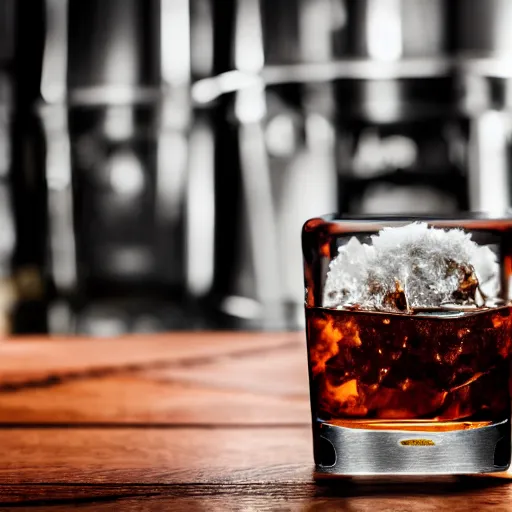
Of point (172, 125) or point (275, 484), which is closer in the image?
point (275, 484)

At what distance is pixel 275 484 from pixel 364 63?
1050 mm

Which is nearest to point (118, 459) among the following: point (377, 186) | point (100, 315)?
point (377, 186)

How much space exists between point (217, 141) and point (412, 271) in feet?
3.79

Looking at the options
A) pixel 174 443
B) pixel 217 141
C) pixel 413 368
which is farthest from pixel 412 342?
pixel 217 141

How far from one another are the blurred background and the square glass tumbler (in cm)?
93

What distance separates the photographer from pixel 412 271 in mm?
475

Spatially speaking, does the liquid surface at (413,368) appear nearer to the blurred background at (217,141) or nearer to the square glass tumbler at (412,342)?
the square glass tumbler at (412,342)

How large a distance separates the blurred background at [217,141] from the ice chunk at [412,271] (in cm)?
94

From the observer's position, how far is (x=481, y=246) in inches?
19.0

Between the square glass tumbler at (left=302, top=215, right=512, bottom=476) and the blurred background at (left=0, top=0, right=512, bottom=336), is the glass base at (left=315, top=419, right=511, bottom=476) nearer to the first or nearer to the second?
the square glass tumbler at (left=302, top=215, right=512, bottom=476)

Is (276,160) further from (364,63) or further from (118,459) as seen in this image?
(118,459)

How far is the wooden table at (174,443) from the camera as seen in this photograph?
458 mm

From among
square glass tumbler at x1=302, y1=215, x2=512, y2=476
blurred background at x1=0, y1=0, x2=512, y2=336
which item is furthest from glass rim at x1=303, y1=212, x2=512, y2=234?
blurred background at x1=0, y1=0, x2=512, y2=336

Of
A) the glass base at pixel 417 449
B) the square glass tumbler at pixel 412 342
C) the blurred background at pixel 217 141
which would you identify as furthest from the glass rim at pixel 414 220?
the blurred background at pixel 217 141
